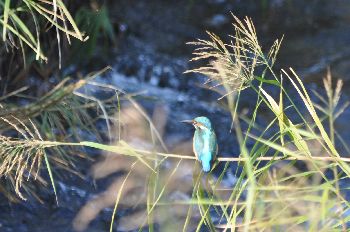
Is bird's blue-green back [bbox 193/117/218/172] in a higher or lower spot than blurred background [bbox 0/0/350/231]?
higher

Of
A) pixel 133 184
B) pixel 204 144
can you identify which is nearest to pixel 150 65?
pixel 133 184

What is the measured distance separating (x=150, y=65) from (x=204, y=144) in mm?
2360

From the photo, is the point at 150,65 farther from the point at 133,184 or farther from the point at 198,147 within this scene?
the point at 198,147

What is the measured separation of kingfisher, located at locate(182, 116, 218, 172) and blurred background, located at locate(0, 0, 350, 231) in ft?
1.91

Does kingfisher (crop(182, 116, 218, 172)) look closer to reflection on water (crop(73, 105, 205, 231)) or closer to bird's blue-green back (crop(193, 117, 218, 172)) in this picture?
bird's blue-green back (crop(193, 117, 218, 172))

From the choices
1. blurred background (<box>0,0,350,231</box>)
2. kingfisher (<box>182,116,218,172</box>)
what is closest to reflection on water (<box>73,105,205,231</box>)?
blurred background (<box>0,0,350,231</box>)

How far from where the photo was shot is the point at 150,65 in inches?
A: 177

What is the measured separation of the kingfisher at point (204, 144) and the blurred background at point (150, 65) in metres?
0.58

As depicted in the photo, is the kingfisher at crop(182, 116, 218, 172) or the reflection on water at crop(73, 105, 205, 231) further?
the reflection on water at crop(73, 105, 205, 231)

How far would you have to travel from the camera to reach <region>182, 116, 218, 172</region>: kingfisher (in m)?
2.12

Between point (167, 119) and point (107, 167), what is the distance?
60 centimetres

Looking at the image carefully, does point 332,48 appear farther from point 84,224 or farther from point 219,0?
point 84,224

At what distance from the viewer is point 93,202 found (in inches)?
129

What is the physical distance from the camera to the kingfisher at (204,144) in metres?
2.12
